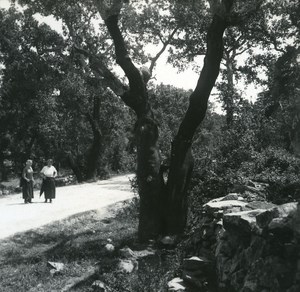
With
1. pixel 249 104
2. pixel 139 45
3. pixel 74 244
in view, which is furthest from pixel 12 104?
pixel 74 244

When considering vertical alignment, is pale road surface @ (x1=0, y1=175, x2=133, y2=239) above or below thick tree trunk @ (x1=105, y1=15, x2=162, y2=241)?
below

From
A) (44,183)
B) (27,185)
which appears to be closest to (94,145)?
(44,183)

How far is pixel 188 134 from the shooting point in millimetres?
9930

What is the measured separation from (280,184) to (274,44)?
19.5 metres

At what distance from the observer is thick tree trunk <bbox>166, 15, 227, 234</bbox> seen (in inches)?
370

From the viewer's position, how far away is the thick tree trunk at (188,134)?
30.8ft

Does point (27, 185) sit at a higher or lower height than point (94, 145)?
lower

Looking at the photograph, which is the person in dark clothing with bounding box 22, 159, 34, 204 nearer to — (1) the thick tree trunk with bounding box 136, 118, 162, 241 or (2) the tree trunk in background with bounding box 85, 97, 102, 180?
(1) the thick tree trunk with bounding box 136, 118, 162, 241

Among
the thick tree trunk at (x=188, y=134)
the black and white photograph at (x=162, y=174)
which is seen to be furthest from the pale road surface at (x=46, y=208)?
the thick tree trunk at (x=188, y=134)

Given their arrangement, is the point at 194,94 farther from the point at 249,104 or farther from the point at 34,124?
the point at 34,124

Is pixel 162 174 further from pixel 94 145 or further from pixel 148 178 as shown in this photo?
pixel 94 145

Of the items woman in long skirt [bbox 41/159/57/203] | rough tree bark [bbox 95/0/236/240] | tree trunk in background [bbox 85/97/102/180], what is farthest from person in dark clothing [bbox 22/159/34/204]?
tree trunk in background [bbox 85/97/102/180]

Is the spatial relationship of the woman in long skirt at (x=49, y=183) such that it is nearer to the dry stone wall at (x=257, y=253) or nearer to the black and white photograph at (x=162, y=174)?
the black and white photograph at (x=162, y=174)

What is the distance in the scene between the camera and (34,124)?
100 feet
